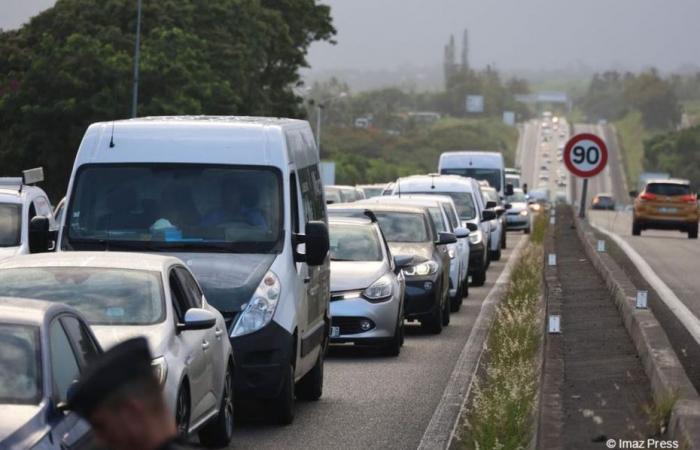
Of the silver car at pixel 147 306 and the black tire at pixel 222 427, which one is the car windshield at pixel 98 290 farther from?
the black tire at pixel 222 427

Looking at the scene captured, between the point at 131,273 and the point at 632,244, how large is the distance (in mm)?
34940

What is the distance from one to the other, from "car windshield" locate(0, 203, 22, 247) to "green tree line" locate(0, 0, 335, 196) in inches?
1678

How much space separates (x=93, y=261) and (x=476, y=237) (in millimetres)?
21210

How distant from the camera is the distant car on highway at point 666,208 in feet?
173

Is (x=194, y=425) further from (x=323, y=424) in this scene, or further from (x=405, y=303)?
(x=405, y=303)

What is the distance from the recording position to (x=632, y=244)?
44031mm

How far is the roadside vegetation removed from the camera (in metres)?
9.89

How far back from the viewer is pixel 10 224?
64.6 feet

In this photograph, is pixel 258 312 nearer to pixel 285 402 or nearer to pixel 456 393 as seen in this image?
pixel 285 402

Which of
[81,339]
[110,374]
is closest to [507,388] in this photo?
[81,339]

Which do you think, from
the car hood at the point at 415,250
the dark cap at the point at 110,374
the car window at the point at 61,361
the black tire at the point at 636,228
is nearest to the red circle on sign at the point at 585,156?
the car hood at the point at 415,250

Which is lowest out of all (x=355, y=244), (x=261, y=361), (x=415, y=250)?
(x=415, y=250)

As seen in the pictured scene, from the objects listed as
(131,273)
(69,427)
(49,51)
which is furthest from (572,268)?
(49,51)

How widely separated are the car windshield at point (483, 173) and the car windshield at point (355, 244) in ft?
107
